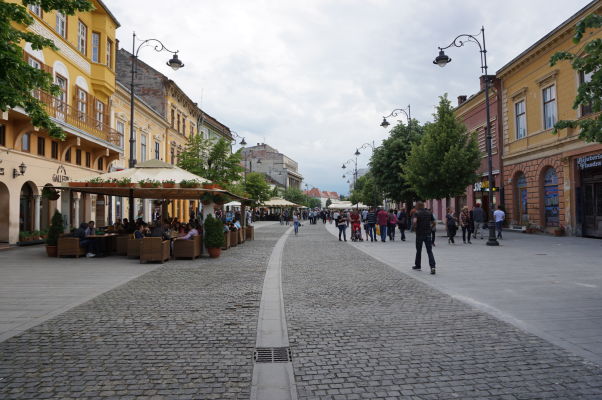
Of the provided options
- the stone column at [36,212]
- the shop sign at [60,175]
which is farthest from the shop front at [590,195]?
the stone column at [36,212]

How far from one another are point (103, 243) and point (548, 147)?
21.8m

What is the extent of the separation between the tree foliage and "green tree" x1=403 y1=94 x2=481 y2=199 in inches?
433

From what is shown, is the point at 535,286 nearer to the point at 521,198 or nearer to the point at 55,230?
the point at 55,230

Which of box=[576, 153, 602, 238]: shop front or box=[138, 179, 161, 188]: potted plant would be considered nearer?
box=[138, 179, 161, 188]: potted plant

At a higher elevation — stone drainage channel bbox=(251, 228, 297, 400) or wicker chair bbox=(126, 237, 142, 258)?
wicker chair bbox=(126, 237, 142, 258)

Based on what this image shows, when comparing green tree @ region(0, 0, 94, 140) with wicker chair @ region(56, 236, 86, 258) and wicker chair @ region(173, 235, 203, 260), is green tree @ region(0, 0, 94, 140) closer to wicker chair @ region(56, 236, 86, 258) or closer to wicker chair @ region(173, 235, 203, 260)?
wicker chair @ region(173, 235, 203, 260)

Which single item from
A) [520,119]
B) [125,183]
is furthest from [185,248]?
[520,119]

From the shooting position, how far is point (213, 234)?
14.8 metres

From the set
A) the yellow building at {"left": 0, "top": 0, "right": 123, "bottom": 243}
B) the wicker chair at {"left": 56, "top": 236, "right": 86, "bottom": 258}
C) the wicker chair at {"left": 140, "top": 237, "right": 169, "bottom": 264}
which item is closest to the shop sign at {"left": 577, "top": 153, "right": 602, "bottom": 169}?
the wicker chair at {"left": 140, "top": 237, "right": 169, "bottom": 264}

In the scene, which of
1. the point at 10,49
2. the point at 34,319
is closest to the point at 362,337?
the point at 34,319

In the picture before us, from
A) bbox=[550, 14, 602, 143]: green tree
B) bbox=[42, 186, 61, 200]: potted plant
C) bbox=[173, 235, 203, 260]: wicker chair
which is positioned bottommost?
bbox=[173, 235, 203, 260]: wicker chair

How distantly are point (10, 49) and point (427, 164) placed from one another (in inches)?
810

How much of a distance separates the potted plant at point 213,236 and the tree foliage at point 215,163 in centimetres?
1276

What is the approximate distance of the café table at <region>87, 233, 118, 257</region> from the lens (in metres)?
15.1
